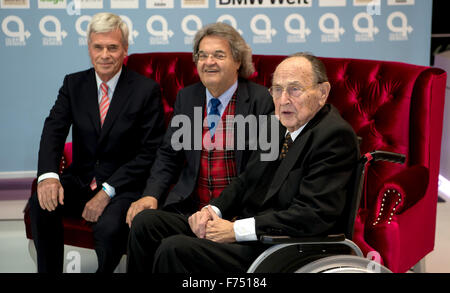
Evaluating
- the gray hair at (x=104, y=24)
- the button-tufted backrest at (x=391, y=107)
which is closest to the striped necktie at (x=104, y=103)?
the gray hair at (x=104, y=24)

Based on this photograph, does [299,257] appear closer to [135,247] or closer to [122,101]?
[135,247]

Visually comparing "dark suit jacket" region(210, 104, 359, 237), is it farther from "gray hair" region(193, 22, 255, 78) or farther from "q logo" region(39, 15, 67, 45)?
"q logo" region(39, 15, 67, 45)

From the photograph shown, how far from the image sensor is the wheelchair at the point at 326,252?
207cm

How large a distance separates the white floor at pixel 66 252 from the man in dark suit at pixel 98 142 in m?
0.69

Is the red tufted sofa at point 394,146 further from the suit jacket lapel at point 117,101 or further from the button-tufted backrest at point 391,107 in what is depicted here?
the suit jacket lapel at point 117,101

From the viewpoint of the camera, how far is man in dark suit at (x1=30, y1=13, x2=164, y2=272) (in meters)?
2.95

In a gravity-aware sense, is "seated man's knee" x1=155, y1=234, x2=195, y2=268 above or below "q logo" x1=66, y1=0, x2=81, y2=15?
below

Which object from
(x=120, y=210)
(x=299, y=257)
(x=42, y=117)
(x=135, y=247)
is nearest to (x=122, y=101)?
(x=120, y=210)

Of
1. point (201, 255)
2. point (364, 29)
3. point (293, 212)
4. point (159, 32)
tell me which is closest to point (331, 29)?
point (364, 29)

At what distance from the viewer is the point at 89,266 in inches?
143

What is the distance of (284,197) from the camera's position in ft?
7.88

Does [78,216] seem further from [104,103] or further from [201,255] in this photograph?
[201,255]

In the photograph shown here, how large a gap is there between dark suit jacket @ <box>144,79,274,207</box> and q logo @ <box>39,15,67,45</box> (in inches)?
70.0

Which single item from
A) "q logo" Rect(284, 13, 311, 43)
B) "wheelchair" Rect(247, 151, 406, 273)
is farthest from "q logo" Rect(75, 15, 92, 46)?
"wheelchair" Rect(247, 151, 406, 273)
